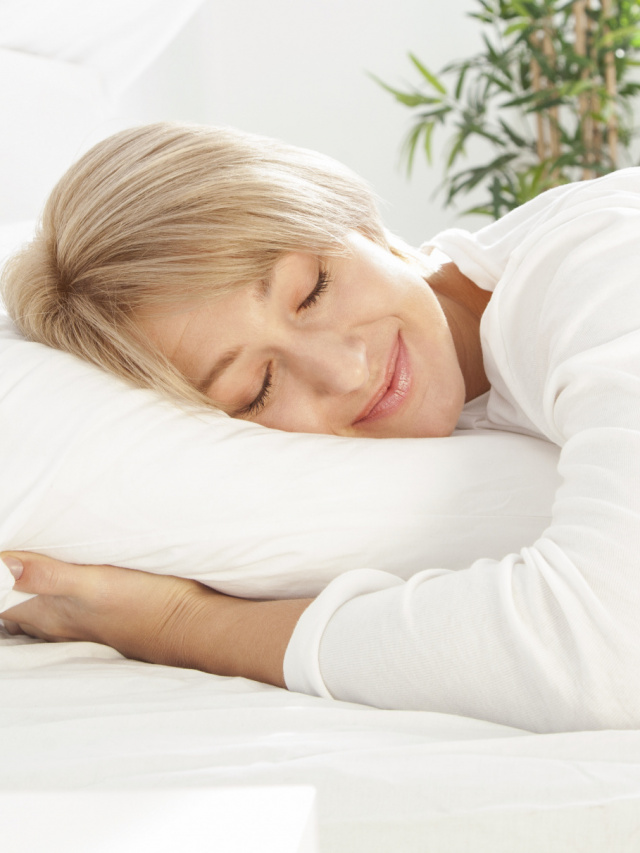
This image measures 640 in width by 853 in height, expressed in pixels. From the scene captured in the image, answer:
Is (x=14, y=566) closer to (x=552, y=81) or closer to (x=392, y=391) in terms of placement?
(x=392, y=391)

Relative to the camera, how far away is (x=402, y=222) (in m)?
3.38

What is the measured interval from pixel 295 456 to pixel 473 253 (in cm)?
43

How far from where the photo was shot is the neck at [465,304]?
4.03 feet

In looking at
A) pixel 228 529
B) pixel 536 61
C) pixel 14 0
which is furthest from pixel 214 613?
pixel 536 61

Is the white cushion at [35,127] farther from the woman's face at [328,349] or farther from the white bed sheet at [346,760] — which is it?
the white bed sheet at [346,760]

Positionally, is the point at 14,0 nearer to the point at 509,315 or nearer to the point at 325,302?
the point at 325,302

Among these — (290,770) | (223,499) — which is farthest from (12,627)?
(290,770)

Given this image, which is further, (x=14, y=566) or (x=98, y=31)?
(x=98, y=31)

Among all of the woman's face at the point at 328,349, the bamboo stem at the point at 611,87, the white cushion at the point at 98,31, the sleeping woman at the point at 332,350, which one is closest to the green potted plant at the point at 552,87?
the bamboo stem at the point at 611,87

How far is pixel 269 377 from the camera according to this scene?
1.00 meters

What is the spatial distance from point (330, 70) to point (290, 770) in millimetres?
3071

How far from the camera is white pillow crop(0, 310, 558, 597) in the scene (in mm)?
865

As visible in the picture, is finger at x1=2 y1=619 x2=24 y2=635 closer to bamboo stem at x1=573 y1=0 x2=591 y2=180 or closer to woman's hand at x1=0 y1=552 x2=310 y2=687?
woman's hand at x1=0 y1=552 x2=310 y2=687

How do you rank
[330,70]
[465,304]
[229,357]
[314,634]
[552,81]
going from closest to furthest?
1. [314,634]
2. [229,357]
3. [465,304]
4. [552,81]
5. [330,70]
